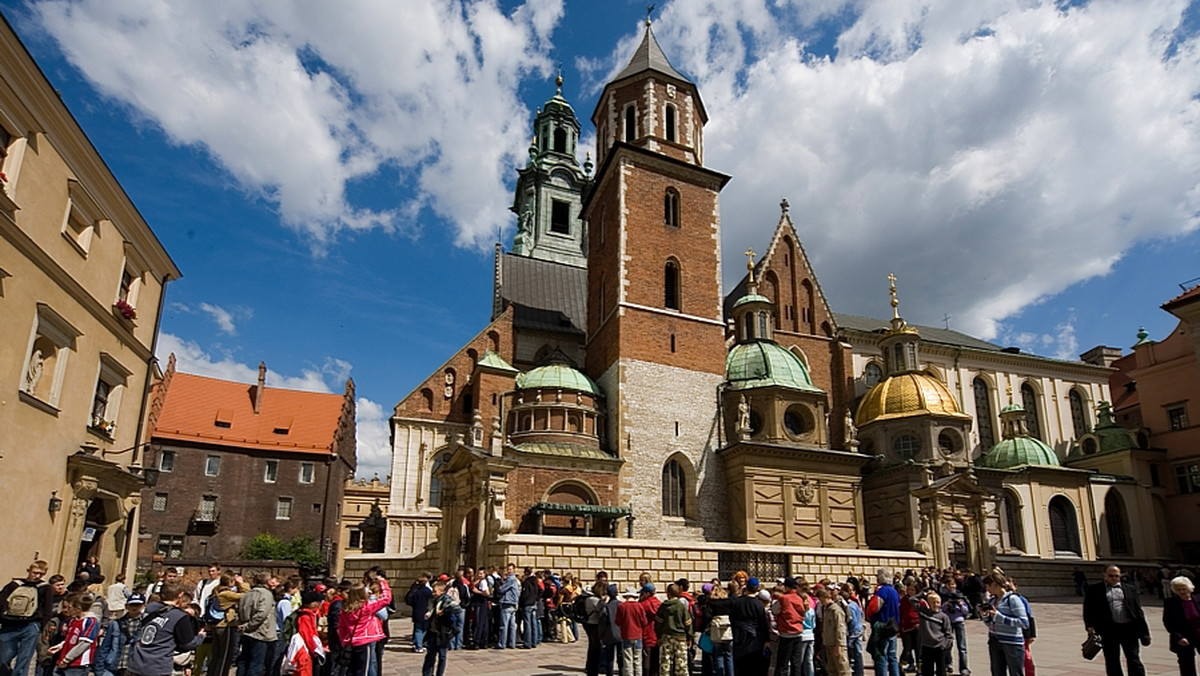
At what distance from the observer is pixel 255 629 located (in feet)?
29.3

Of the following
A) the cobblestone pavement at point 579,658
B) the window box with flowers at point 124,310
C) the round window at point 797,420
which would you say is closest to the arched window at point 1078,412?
the round window at point 797,420

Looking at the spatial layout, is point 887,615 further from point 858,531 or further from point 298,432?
point 298,432

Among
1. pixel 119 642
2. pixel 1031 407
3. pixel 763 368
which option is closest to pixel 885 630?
pixel 119 642

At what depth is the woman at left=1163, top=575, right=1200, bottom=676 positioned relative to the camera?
28.0 ft

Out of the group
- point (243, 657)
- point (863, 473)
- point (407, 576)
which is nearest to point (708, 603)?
point (243, 657)

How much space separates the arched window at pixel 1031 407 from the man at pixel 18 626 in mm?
46231

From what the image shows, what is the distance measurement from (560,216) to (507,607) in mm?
46866

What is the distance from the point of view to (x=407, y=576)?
2416cm

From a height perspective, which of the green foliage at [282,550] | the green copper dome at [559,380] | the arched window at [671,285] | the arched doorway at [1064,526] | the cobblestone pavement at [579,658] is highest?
the arched window at [671,285]

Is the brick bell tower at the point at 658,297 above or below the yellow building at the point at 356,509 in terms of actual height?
above

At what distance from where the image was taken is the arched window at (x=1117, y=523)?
34.7 meters

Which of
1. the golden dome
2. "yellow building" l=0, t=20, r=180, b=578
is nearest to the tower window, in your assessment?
the golden dome

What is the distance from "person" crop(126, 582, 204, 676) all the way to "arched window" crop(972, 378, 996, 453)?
4228cm

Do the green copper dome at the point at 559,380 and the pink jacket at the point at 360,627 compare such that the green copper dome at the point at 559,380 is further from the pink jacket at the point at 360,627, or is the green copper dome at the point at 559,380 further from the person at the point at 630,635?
the pink jacket at the point at 360,627
